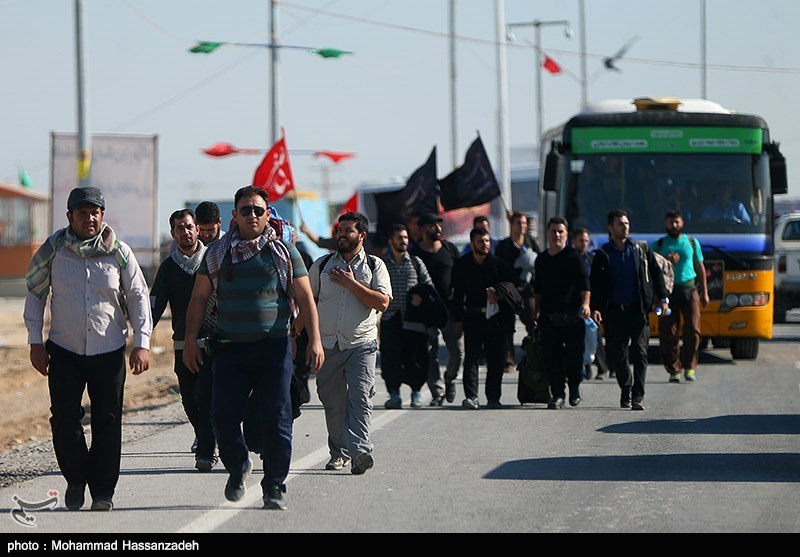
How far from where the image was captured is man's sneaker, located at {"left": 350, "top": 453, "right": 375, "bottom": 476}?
390 inches

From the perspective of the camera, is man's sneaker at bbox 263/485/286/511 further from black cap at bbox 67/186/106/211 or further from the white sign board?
the white sign board

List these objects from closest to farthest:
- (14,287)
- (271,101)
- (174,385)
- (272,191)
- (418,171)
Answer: (174,385) < (418,171) < (272,191) < (271,101) < (14,287)

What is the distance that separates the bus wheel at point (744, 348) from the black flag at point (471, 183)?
12.7 feet

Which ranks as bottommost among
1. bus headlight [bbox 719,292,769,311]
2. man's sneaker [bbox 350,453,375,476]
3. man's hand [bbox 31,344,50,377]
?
man's sneaker [bbox 350,453,375,476]

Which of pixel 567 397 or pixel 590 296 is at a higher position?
pixel 590 296

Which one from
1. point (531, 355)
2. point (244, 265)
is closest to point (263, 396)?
point (244, 265)

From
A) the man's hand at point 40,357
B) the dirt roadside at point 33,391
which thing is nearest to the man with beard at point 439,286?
the dirt roadside at point 33,391

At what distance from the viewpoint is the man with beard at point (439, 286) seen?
14758 millimetres

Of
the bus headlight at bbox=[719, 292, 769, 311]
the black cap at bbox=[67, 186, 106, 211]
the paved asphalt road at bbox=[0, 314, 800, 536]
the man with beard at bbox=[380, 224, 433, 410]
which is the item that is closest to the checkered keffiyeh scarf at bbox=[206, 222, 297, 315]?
the black cap at bbox=[67, 186, 106, 211]

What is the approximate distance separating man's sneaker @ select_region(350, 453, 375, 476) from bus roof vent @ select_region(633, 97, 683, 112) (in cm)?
1140

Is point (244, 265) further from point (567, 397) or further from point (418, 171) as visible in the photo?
point (418, 171)

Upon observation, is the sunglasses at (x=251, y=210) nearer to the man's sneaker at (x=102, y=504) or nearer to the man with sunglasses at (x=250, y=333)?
the man with sunglasses at (x=250, y=333)

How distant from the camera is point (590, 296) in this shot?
14.4 metres

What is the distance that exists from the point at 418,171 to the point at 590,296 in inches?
271
